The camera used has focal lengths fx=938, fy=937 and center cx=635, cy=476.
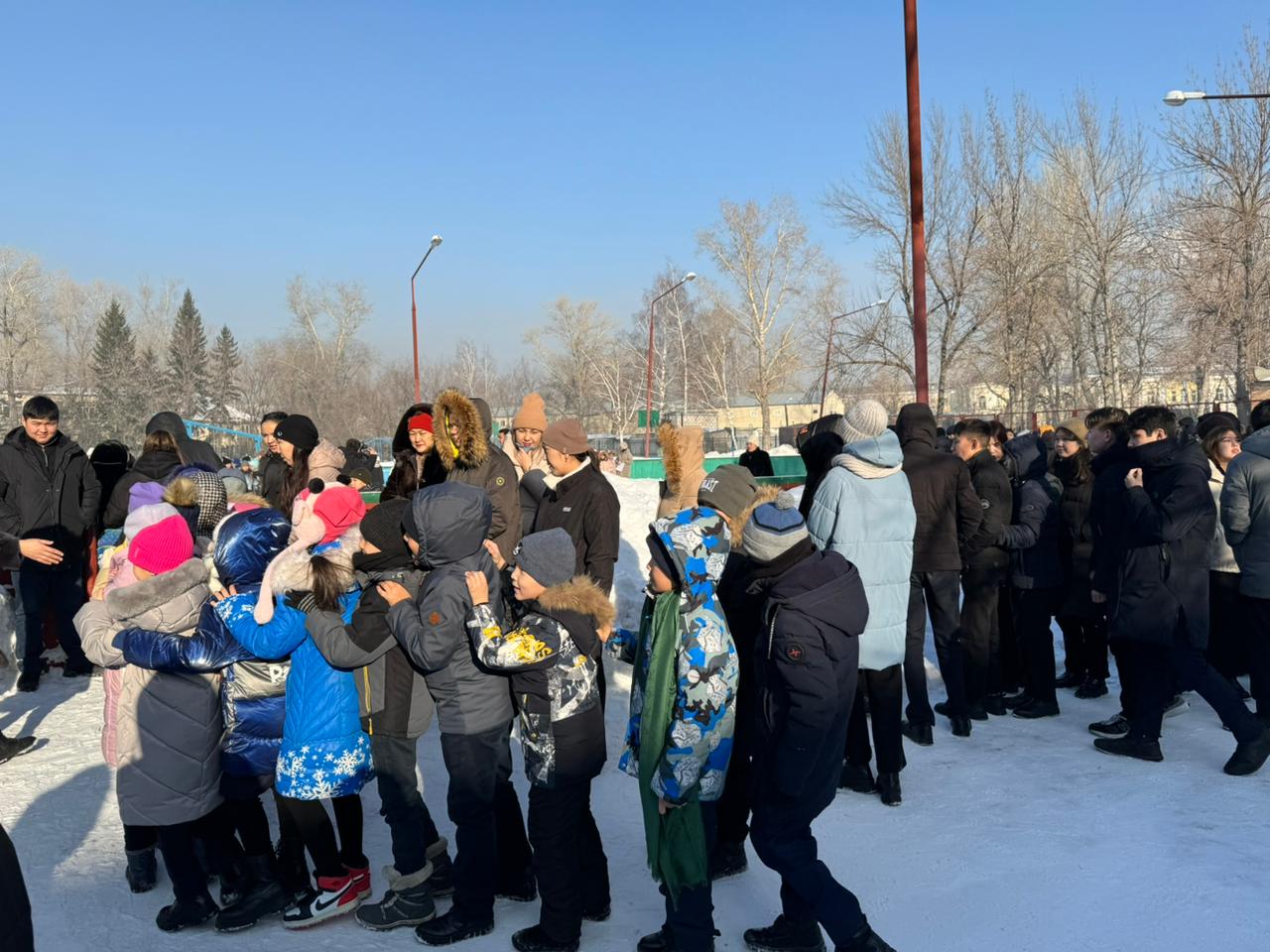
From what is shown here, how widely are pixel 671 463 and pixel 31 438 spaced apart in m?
4.98

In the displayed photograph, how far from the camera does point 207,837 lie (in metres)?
3.96

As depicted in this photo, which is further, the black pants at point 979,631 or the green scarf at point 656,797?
the black pants at point 979,631

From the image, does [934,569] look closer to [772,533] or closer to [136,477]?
[772,533]

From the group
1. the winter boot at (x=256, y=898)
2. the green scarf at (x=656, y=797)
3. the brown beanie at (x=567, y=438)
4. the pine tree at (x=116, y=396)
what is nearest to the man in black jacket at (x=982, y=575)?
the brown beanie at (x=567, y=438)

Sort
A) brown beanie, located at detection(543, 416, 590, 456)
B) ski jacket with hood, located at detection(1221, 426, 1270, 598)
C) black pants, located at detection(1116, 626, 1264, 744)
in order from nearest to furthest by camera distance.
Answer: brown beanie, located at detection(543, 416, 590, 456), black pants, located at detection(1116, 626, 1264, 744), ski jacket with hood, located at detection(1221, 426, 1270, 598)

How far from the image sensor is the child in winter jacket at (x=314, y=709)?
12.0ft

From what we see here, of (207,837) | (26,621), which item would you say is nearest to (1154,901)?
(207,837)

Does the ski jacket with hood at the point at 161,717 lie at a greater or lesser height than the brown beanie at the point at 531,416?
lesser

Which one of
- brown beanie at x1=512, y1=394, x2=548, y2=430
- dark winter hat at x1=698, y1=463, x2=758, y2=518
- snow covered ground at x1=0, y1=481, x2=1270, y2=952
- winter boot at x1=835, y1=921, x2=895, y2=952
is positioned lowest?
snow covered ground at x1=0, y1=481, x2=1270, y2=952

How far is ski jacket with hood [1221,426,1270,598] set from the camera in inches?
218

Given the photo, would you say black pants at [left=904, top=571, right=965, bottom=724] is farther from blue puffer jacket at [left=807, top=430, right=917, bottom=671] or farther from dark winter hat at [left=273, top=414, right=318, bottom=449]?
dark winter hat at [left=273, top=414, right=318, bottom=449]

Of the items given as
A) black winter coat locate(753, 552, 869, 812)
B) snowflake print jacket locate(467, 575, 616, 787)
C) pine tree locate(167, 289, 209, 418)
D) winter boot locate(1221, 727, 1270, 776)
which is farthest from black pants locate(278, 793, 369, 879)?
pine tree locate(167, 289, 209, 418)

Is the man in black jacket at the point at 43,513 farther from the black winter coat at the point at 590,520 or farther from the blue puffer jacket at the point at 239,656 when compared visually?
the black winter coat at the point at 590,520

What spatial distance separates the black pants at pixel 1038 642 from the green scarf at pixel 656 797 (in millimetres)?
3829
